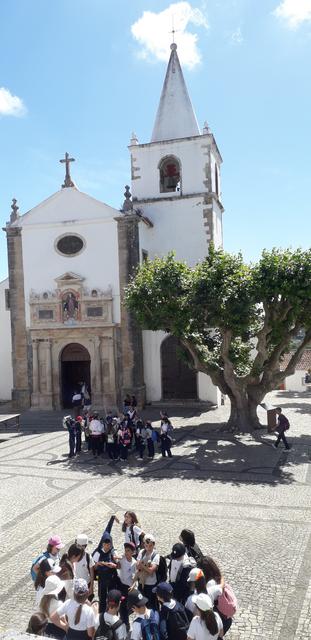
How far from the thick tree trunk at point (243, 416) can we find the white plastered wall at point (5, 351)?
44.6 ft

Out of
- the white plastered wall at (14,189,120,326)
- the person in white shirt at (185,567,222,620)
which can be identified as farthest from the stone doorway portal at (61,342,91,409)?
the person in white shirt at (185,567,222,620)

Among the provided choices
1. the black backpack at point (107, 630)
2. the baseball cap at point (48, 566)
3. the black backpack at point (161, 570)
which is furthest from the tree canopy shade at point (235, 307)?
the black backpack at point (107, 630)

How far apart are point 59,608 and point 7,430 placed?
15.9 meters

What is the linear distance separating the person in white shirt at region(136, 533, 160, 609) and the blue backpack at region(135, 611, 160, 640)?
105 centimetres

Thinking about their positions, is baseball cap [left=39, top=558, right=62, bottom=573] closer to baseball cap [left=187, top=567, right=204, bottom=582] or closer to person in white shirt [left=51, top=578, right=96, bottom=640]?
person in white shirt [left=51, top=578, right=96, bottom=640]

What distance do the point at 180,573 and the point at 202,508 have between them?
15.5 feet

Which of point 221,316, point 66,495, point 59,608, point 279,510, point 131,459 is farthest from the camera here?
point 221,316

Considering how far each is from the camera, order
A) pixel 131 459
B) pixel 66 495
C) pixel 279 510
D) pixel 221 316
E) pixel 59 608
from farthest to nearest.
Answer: pixel 221 316, pixel 131 459, pixel 66 495, pixel 279 510, pixel 59 608

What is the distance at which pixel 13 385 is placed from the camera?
25.5m

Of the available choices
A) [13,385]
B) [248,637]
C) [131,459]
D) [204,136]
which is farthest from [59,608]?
[204,136]

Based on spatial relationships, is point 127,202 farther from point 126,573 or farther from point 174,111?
point 126,573

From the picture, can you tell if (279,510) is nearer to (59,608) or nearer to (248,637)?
(248,637)

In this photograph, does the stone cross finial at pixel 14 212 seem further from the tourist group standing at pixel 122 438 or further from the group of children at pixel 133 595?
the group of children at pixel 133 595

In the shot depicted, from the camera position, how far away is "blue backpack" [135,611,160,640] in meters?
4.86
